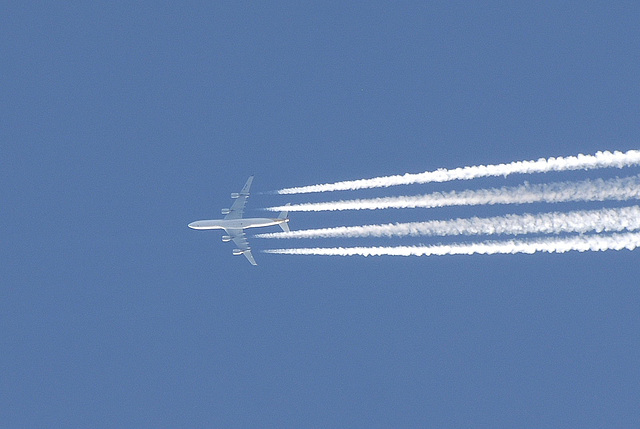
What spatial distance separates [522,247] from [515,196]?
2.99m

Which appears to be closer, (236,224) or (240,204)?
(236,224)

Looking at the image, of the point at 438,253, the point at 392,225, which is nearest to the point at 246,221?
the point at 392,225

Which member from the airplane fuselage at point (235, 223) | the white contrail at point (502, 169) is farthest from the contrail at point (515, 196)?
the airplane fuselage at point (235, 223)

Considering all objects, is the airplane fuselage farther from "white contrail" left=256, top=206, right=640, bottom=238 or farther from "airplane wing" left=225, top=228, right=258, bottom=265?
"white contrail" left=256, top=206, right=640, bottom=238

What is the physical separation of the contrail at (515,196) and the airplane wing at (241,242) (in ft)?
42.5

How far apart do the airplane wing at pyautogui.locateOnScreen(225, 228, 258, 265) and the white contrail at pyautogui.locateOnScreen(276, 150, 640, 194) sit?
502 inches

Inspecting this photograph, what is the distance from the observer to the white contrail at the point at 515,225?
44094 mm

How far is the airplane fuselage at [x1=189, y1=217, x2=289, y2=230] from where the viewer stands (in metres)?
69.3

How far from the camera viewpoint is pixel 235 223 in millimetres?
71688

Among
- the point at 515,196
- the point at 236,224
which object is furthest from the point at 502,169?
the point at 236,224

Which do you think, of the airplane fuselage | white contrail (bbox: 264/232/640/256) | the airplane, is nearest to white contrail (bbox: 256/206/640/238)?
white contrail (bbox: 264/232/640/256)

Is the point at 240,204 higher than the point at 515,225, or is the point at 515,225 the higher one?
the point at 240,204

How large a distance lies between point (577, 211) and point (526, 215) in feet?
10.3

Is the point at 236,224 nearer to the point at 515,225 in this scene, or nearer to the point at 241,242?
the point at 241,242
